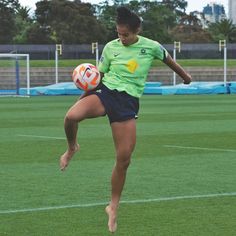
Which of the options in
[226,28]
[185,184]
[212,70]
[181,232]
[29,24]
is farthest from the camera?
[226,28]

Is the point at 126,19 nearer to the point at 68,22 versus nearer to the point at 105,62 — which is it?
the point at 105,62

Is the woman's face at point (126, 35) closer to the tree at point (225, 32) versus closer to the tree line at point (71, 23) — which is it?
the tree line at point (71, 23)

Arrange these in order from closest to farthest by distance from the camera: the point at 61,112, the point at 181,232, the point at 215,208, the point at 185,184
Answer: the point at 181,232, the point at 215,208, the point at 185,184, the point at 61,112

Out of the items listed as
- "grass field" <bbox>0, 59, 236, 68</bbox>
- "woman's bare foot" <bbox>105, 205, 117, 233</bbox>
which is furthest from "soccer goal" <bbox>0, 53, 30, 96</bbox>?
"woman's bare foot" <bbox>105, 205, 117, 233</bbox>

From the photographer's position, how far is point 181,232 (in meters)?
8.45

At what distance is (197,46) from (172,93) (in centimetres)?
1984

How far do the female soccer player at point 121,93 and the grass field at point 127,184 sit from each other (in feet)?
2.31

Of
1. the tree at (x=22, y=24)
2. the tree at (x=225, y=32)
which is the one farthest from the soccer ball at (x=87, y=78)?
the tree at (x=225, y=32)

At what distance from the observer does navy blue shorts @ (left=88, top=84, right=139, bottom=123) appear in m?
8.66

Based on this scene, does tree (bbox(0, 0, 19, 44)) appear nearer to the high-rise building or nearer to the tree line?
the tree line

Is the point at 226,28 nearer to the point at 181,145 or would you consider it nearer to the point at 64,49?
the point at 64,49

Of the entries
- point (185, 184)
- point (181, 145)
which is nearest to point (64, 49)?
point (181, 145)

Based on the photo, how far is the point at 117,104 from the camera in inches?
340

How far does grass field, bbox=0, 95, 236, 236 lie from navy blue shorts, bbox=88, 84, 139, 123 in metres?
1.11
